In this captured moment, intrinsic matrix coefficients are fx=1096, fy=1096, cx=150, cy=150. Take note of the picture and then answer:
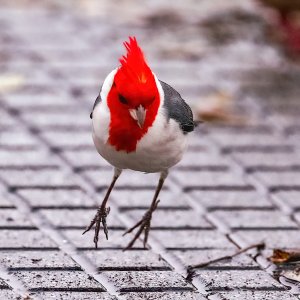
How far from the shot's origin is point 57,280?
4703mm

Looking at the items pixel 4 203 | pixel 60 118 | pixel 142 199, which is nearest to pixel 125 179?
pixel 142 199

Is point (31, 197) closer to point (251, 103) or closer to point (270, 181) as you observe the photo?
point (270, 181)

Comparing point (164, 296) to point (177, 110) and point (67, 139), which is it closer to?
point (177, 110)

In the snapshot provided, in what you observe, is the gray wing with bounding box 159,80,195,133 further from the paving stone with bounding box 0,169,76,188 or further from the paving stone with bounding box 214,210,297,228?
the paving stone with bounding box 0,169,76,188

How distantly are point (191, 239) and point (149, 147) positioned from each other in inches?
36.2

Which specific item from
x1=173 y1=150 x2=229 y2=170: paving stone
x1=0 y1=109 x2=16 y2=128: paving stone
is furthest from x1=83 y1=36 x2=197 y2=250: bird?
x1=0 y1=109 x2=16 y2=128: paving stone

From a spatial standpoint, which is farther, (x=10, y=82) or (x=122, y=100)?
(x=10, y=82)

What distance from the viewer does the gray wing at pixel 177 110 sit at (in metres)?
4.80

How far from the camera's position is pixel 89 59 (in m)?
8.41

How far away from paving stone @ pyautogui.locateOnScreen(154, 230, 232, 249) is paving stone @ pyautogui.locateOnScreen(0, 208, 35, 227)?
25.0 inches

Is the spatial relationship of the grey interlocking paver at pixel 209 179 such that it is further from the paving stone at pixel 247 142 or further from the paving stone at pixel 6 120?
the paving stone at pixel 6 120

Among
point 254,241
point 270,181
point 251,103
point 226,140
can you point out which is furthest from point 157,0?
point 254,241

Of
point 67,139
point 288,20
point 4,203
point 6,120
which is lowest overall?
point 4,203

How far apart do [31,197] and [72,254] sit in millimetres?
841
